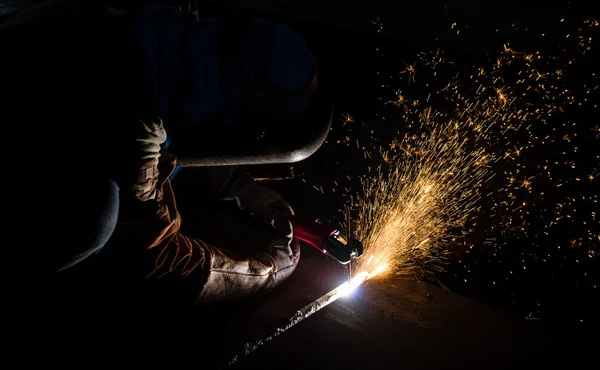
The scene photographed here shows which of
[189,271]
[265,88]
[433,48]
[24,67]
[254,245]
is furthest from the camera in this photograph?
[433,48]

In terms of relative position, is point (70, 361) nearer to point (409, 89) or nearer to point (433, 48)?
point (409, 89)

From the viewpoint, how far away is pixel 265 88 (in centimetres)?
134

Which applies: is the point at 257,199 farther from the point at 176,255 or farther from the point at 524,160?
the point at 524,160

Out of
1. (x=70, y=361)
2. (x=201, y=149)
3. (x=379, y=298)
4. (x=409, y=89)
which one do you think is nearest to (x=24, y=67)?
(x=201, y=149)

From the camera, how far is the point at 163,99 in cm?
139

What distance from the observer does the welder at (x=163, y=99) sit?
4.06 ft

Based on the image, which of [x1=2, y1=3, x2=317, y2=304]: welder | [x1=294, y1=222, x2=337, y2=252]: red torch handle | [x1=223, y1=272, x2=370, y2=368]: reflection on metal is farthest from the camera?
[x1=294, y1=222, x2=337, y2=252]: red torch handle

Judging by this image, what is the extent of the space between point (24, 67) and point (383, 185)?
257 centimetres

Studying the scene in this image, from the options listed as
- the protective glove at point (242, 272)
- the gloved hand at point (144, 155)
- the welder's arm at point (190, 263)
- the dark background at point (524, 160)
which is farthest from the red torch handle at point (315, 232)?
the gloved hand at point (144, 155)

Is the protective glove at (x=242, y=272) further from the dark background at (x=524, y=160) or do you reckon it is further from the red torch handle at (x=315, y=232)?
the dark background at (x=524, y=160)

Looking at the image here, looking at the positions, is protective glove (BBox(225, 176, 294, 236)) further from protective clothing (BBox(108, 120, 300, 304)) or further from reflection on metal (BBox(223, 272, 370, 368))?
reflection on metal (BBox(223, 272, 370, 368))

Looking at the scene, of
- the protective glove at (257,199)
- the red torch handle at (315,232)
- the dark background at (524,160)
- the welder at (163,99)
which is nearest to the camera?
the welder at (163,99)

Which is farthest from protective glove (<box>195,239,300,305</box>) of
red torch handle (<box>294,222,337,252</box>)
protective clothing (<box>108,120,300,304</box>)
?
red torch handle (<box>294,222,337,252</box>)

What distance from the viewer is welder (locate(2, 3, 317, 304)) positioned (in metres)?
1.24
